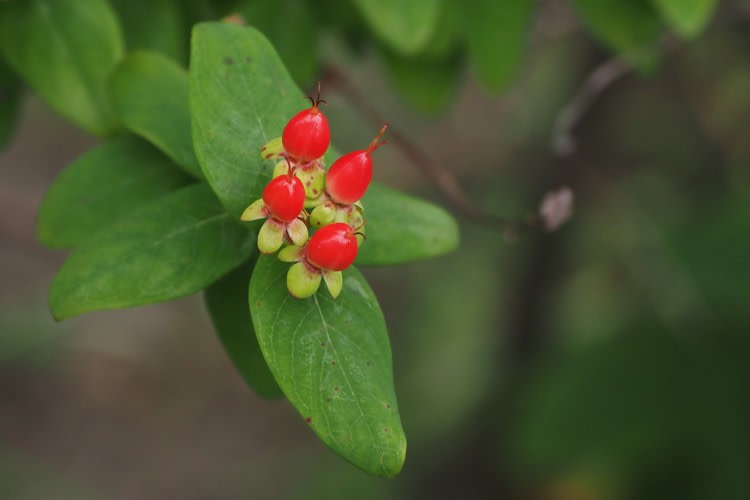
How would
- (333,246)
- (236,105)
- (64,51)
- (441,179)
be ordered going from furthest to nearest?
1. (441,179)
2. (64,51)
3. (236,105)
4. (333,246)

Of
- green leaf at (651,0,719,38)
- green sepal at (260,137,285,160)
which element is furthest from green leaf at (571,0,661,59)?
green sepal at (260,137,285,160)

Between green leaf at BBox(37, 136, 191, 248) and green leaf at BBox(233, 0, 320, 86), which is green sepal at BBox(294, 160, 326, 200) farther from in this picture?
green leaf at BBox(233, 0, 320, 86)

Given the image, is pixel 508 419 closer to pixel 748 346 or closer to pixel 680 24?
pixel 748 346

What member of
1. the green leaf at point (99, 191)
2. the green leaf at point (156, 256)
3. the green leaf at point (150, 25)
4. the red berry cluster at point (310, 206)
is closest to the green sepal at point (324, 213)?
the red berry cluster at point (310, 206)

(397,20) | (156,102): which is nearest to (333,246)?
(156,102)

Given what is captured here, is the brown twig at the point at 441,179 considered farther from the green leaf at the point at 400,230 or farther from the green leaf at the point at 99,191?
the green leaf at the point at 99,191

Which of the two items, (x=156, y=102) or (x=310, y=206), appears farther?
(x=156, y=102)

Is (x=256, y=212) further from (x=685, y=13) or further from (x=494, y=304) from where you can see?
(x=494, y=304)
